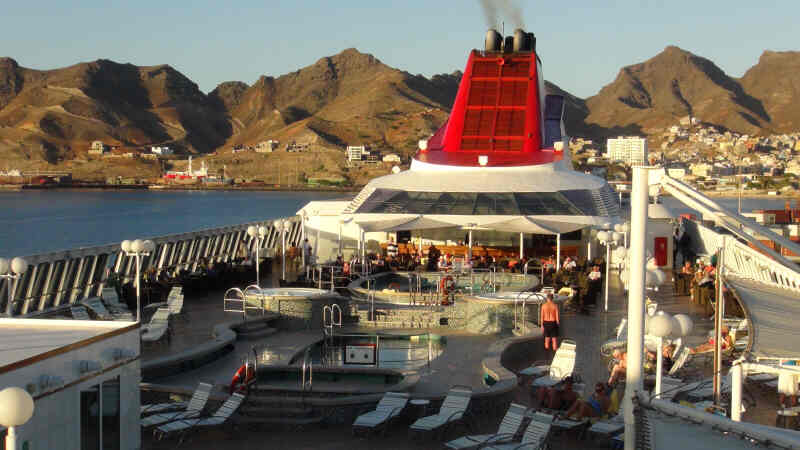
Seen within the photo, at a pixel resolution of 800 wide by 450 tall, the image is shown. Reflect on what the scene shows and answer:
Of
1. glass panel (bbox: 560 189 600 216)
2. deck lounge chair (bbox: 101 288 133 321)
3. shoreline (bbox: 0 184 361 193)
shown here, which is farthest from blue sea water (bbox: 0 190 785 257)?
deck lounge chair (bbox: 101 288 133 321)

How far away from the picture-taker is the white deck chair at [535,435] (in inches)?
363

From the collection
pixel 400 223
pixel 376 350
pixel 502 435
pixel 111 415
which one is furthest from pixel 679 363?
pixel 400 223

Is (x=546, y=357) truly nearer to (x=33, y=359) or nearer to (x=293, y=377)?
(x=293, y=377)

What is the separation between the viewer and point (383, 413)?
402 inches

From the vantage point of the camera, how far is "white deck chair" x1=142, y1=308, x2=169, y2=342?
14.1 m

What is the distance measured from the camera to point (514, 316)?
648 inches

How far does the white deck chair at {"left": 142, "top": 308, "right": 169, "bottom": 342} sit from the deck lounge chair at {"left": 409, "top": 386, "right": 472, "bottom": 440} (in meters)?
5.58

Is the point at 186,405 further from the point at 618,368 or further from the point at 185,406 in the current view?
the point at 618,368

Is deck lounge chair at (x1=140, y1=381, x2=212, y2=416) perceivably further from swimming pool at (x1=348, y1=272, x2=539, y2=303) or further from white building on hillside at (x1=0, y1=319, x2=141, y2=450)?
swimming pool at (x1=348, y1=272, x2=539, y2=303)

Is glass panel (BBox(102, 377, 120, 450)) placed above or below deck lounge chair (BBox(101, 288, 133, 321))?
below

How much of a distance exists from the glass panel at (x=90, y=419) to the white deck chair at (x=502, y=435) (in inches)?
135

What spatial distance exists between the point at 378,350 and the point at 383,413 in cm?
424

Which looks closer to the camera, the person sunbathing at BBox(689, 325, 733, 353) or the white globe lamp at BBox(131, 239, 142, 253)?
the person sunbathing at BBox(689, 325, 733, 353)

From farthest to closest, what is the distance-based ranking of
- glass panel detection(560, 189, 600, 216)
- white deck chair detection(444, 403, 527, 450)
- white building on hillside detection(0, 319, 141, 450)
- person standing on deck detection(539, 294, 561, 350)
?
glass panel detection(560, 189, 600, 216) < person standing on deck detection(539, 294, 561, 350) < white deck chair detection(444, 403, 527, 450) < white building on hillside detection(0, 319, 141, 450)
